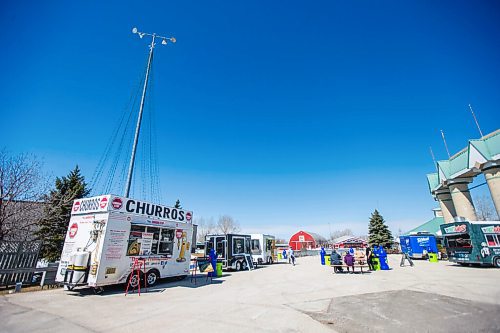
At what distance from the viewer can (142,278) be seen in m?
10.4

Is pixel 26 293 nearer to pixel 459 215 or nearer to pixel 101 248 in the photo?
pixel 101 248

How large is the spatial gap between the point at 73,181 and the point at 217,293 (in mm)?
18400

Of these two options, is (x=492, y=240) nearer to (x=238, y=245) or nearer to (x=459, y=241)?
(x=459, y=241)

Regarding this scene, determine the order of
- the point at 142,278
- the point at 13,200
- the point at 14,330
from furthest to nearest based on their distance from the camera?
the point at 13,200, the point at 142,278, the point at 14,330

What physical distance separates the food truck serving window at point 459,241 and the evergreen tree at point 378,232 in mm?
26087

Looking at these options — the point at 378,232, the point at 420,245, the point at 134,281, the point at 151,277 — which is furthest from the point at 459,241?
the point at 378,232

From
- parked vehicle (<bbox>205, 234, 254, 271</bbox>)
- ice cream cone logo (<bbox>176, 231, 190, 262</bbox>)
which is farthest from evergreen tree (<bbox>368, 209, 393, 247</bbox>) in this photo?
ice cream cone logo (<bbox>176, 231, 190, 262</bbox>)

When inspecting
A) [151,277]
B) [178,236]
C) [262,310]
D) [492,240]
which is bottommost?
[262,310]

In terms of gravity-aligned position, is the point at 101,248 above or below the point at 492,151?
below

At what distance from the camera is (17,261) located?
34.3ft

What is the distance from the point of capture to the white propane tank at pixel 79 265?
8695mm

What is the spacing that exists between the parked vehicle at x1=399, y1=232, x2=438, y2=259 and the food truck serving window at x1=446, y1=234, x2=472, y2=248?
32.7ft

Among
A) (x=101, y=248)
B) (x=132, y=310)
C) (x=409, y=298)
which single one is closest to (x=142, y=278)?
(x=101, y=248)

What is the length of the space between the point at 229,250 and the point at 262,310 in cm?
1242
